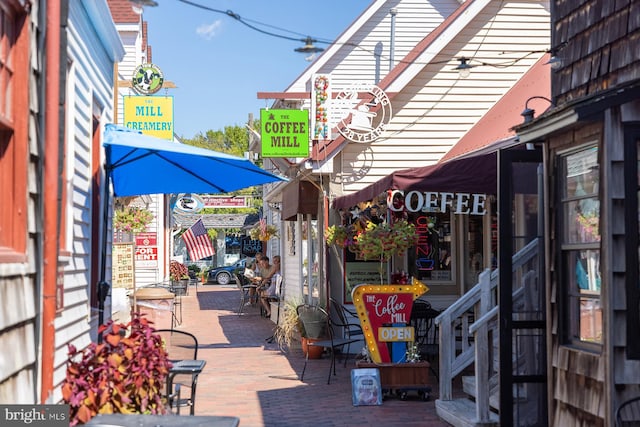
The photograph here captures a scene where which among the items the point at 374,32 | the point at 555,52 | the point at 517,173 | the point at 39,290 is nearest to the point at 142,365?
the point at 39,290

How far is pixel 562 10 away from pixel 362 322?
456 centimetres

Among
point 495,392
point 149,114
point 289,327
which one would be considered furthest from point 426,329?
point 149,114

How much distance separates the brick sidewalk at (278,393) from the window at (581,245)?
8.30 ft

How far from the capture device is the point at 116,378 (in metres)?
5.23

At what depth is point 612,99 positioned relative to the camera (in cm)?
602

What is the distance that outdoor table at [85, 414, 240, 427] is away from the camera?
466 cm

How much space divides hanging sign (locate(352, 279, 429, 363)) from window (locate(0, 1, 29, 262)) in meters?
6.34

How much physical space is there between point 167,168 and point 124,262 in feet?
25.3

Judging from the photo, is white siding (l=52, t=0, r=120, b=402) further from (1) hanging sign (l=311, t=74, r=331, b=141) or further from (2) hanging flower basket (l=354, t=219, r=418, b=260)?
(1) hanging sign (l=311, t=74, r=331, b=141)

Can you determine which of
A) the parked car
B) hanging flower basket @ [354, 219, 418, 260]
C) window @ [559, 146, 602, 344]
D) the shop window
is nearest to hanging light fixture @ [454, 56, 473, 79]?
hanging flower basket @ [354, 219, 418, 260]

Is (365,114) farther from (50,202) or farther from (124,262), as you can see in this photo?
(50,202)

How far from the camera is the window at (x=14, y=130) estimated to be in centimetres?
469

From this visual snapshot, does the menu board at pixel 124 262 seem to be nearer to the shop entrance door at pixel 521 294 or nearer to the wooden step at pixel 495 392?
the wooden step at pixel 495 392

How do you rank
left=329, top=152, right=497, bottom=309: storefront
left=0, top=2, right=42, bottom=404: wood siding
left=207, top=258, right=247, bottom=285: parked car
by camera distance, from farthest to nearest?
left=207, top=258, right=247, bottom=285: parked car
left=329, top=152, right=497, bottom=309: storefront
left=0, top=2, right=42, bottom=404: wood siding
